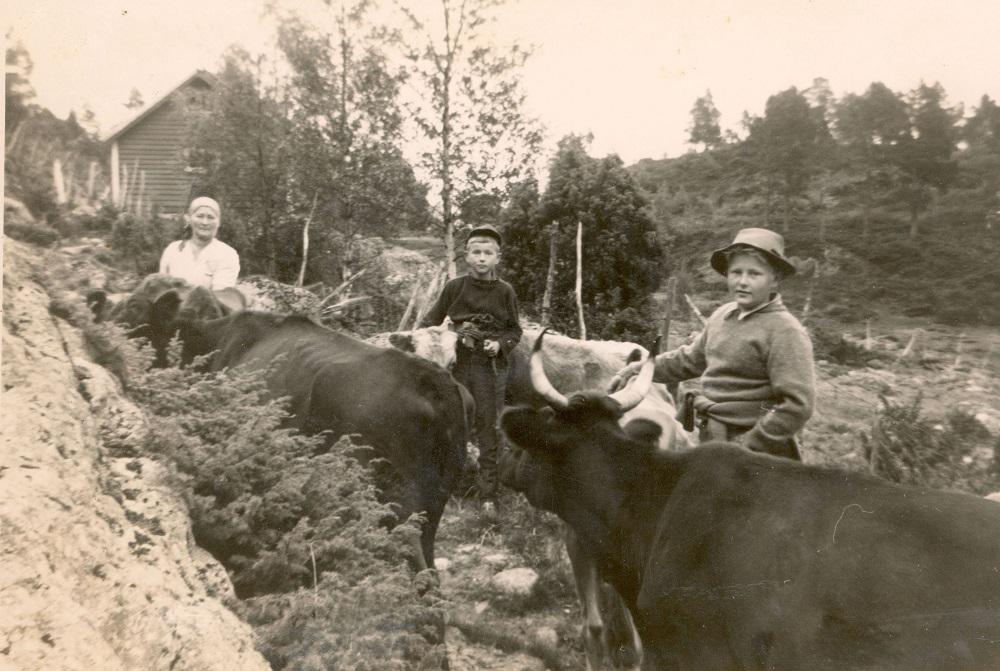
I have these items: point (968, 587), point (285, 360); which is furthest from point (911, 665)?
point (285, 360)

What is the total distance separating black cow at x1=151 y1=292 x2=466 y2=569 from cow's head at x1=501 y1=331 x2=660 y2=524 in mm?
843

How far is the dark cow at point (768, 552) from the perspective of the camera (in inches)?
94.7

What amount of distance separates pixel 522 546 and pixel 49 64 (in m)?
5.05

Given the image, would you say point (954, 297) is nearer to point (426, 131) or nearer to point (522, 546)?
point (522, 546)

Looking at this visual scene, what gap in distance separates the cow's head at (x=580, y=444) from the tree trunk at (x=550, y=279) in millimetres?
8191

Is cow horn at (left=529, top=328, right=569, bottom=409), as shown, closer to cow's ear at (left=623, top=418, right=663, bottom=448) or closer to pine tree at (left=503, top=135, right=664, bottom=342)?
cow's ear at (left=623, top=418, right=663, bottom=448)

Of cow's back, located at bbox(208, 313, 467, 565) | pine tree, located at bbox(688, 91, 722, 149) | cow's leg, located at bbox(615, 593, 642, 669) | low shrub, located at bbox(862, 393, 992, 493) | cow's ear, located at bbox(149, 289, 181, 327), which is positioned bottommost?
cow's leg, located at bbox(615, 593, 642, 669)

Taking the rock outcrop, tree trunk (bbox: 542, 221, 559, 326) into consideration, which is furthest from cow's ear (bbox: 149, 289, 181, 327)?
tree trunk (bbox: 542, 221, 559, 326)

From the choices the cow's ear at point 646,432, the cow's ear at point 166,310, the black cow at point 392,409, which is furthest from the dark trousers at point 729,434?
the cow's ear at point 166,310

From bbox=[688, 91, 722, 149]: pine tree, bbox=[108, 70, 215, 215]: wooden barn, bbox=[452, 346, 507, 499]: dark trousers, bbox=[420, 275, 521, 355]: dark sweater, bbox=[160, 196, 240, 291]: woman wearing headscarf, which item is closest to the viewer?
bbox=[420, 275, 521, 355]: dark sweater

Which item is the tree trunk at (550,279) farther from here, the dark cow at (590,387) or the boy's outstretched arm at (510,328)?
the boy's outstretched arm at (510,328)

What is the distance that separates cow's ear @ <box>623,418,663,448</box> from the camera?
3434 millimetres

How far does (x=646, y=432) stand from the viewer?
11.4 feet

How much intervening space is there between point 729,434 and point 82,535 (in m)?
3.12
